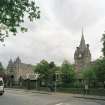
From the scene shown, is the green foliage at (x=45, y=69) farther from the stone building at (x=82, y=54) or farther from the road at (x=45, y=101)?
the stone building at (x=82, y=54)

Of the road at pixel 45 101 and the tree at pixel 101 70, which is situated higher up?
the tree at pixel 101 70

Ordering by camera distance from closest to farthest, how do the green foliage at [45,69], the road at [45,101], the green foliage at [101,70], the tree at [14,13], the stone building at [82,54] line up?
1. the tree at [14,13]
2. the road at [45,101]
3. the green foliage at [101,70]
4. the green foliage at [45,69]
5. the stone building at [82,54]

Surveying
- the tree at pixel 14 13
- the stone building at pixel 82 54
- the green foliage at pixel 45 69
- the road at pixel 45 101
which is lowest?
the road at pixel 45 101

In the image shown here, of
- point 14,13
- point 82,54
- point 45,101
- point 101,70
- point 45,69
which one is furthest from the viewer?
point 82,54

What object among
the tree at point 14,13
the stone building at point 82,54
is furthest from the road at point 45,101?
the stone building at point 82,54

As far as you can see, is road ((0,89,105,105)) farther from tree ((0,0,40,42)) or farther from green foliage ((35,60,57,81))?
green foliage ((35,60,57,81))

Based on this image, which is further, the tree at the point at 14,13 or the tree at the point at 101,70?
the tree at the point at 101,70

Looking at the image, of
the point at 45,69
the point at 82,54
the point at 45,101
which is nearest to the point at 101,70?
the point at 45,101

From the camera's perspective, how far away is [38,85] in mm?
68188

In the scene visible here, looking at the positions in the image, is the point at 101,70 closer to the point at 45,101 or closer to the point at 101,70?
the point at 101,70

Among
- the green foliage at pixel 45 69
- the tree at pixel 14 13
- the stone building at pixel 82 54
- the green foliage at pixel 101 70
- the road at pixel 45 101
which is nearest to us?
the tree at pixel 14 13

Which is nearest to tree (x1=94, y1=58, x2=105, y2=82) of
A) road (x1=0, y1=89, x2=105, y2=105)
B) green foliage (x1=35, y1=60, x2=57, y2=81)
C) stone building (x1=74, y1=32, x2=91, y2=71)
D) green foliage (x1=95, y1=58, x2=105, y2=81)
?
green foliage (x1=95, y1=58, x2=105, y2=81)

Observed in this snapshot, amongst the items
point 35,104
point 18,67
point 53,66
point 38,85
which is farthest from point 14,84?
point 18,67

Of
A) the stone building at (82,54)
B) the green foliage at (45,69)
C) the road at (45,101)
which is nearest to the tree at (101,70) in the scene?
the road at (45,101)
